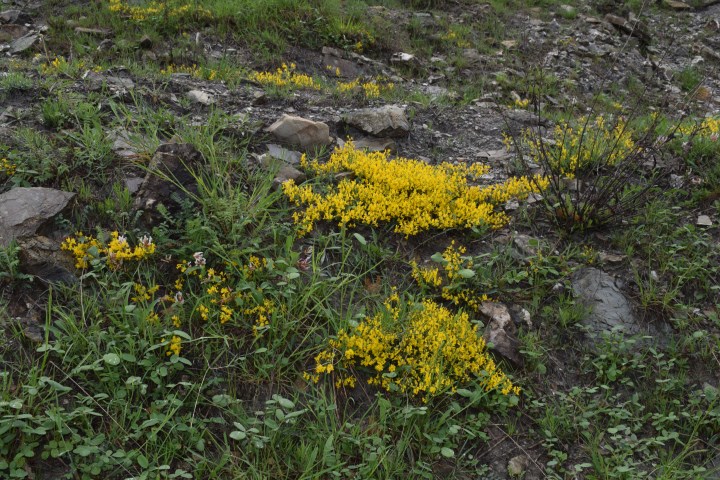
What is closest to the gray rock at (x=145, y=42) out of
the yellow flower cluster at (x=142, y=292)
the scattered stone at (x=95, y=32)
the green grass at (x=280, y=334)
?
the scattered stone at (x=95, y=32)

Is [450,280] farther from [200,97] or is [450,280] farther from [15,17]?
[15,17]

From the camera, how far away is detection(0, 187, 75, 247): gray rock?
3.95 metres

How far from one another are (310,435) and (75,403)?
4.37ft

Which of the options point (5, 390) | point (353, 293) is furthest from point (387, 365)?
point (5, 390)

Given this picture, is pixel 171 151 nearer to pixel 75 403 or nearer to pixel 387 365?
pixel 75 403

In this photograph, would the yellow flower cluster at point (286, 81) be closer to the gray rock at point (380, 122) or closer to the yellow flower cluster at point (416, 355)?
the gray rock at point (380, 122)

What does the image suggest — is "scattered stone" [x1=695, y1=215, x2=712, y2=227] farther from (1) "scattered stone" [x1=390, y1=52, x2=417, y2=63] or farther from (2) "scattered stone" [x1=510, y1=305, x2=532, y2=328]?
(1) "scattered stone" [x1=390, y1=52, x2=417, y2=63]

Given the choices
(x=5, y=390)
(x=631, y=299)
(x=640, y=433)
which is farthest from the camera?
(x=631, y=299)

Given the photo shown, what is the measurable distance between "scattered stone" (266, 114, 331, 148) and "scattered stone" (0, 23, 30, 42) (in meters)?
6.52

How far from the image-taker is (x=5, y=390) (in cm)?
313

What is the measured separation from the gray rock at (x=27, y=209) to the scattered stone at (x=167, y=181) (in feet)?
1.76

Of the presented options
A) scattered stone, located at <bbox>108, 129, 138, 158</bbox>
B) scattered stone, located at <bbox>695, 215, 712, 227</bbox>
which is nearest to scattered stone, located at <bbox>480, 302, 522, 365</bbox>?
scattered stone, located at <bbox>695, 215, 712, 227</bbox>

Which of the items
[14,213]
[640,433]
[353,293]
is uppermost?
[14,213]

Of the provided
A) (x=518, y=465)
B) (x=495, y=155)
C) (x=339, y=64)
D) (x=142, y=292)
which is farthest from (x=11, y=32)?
(x=518, y=465)
